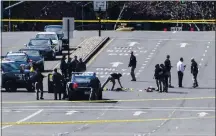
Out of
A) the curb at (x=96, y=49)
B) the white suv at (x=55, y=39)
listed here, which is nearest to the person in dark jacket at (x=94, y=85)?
the curb at (x=96, y=49)

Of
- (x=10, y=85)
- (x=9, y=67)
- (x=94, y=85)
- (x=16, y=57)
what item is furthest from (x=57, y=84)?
(x=16, y=57)

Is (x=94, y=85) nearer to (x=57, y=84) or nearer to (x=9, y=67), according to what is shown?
(x=57, y=84)

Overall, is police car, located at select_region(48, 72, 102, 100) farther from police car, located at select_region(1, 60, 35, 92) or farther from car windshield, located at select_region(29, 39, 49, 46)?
car windshield, located at select_region(29, 39, 49, 46)

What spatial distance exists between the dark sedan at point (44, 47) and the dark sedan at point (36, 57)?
286 cm

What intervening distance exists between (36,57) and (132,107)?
1421 centimetres

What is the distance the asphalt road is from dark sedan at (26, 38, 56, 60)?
253 centimetres

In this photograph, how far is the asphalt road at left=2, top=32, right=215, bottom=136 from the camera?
27016 millimetres

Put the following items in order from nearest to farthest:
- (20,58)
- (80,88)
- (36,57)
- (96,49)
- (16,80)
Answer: (80,88) → (16,80) → (20,58) → (36,57) → (96,49)

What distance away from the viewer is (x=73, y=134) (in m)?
25.4

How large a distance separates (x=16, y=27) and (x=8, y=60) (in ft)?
115

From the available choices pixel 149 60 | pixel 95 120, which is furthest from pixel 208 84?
pixel 95 120

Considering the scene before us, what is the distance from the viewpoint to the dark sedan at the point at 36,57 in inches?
1871

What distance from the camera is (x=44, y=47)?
5344 centimetres

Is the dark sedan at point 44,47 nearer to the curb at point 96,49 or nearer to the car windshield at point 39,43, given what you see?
the car windshield at point 39,43
